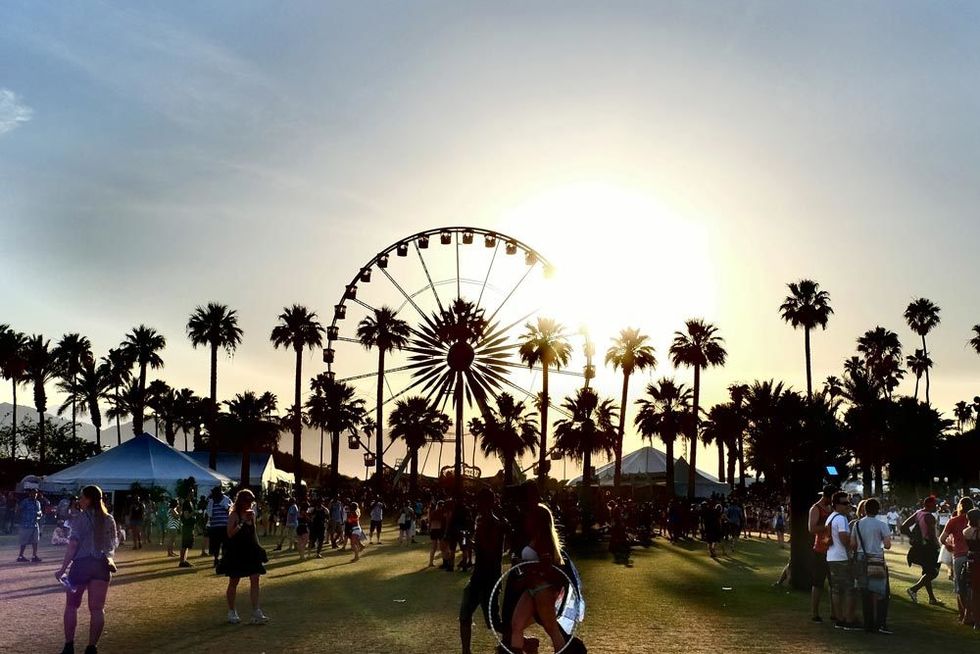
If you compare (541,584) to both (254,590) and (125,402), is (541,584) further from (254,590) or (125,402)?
(125,402)

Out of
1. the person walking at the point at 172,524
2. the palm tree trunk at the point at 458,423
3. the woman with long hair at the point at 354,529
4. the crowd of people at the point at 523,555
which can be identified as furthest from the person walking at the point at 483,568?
the palm tree trunk at the point at 458,423

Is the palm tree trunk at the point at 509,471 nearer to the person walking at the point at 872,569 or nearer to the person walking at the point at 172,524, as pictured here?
the person walking at the point at 172,524

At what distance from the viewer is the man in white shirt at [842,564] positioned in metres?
13.3

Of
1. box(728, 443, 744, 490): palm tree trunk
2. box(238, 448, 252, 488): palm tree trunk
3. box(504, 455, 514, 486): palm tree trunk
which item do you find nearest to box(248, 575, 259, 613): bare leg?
box(504, 455, 514, 486): palm tree trunk

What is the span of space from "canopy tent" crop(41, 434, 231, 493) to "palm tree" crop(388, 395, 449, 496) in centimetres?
1975

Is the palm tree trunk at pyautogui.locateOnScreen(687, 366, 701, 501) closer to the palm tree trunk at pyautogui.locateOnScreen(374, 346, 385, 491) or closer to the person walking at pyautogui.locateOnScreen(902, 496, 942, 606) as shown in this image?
the palm tree trunk at pyautogui.locateOnScreen(374, 346, 385, 491)

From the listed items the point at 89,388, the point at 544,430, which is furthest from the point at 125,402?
the point at 544,430

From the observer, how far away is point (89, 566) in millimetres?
10367

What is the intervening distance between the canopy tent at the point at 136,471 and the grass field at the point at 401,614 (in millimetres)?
20007

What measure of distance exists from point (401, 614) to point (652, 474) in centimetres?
6864

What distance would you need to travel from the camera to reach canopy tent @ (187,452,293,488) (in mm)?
71000

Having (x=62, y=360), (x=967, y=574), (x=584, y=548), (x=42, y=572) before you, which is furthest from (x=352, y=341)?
(x=62, y=360)

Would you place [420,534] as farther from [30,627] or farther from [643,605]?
[30,627]

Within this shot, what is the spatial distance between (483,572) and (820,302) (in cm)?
7469
